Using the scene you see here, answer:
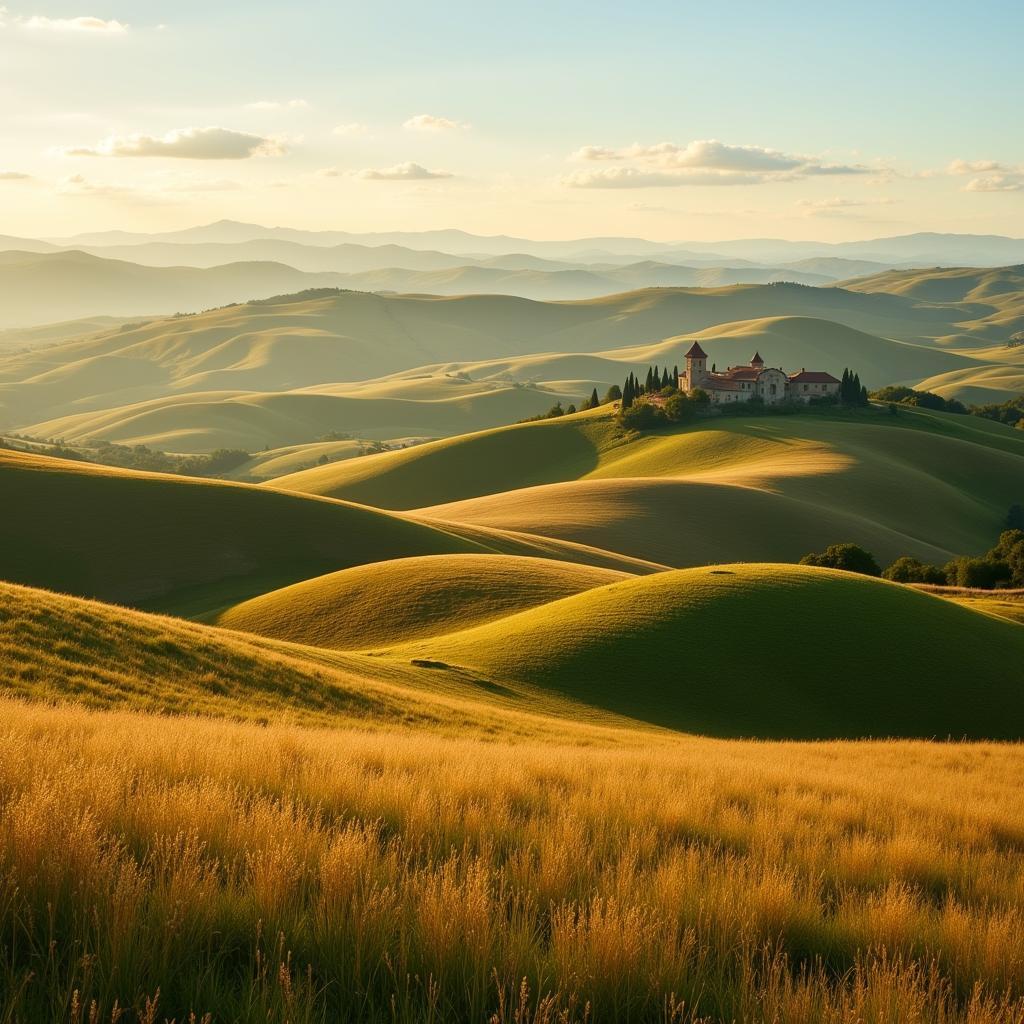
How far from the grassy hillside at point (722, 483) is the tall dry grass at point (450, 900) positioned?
324 feet

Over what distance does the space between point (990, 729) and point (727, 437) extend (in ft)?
406

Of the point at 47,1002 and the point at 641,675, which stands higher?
the point at 47,1002

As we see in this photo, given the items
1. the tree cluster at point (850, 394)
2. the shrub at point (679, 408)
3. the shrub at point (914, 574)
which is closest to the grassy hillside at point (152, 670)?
the shrub at point (914, 574)

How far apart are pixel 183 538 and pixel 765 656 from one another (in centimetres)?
5373

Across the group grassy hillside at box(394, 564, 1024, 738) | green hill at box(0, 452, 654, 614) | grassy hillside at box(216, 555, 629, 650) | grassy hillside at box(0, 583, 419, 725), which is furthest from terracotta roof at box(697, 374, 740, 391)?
grassy hillside at box(0, 583, 419, 725)

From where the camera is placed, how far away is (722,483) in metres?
135

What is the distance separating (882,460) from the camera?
518 feet

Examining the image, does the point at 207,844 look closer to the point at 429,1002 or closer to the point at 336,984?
the point at 336,984

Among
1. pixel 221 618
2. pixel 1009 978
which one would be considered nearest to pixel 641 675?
pixel 221 618

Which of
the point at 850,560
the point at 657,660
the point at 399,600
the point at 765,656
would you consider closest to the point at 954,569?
the point at 850,560

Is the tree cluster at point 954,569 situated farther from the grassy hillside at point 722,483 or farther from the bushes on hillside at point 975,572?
the grassy hillside at point 722,483

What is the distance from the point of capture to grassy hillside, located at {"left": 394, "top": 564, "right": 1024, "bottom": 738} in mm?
48094

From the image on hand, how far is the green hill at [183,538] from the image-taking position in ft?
255

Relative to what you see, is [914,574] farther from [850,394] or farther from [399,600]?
[850,394]
